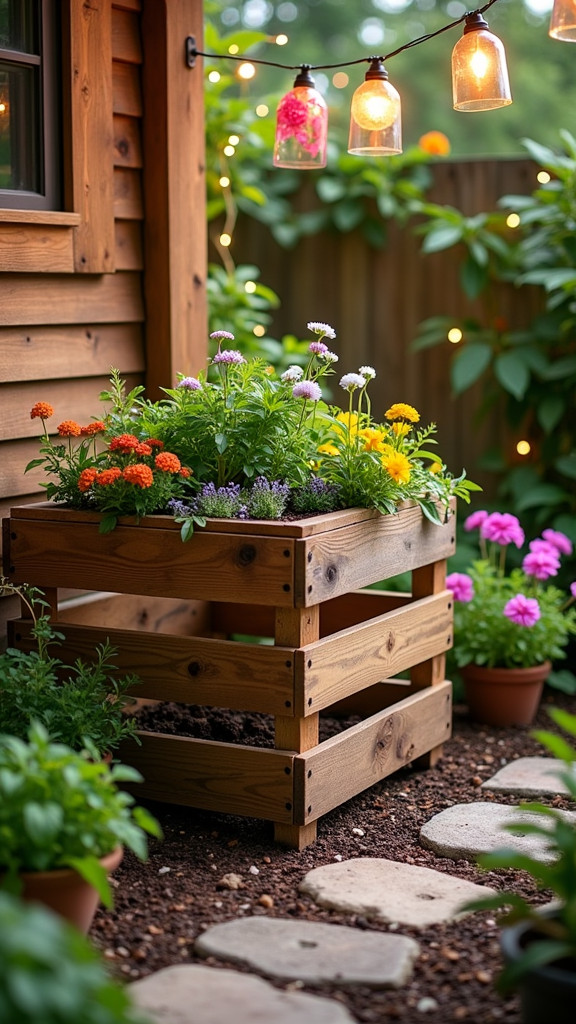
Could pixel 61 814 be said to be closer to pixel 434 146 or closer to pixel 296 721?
pixel 296 721

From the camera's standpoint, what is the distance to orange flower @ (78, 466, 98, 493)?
2.75 m

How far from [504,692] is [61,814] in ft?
7.39

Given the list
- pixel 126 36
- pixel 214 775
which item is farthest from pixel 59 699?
pixel 126 36

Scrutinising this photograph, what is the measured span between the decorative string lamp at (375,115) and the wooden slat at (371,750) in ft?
5.16

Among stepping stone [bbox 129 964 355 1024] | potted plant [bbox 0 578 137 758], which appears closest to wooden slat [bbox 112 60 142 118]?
potted plant [bbox 0 578 137 758]

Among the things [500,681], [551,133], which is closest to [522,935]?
[500,681]

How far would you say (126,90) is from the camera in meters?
3.53

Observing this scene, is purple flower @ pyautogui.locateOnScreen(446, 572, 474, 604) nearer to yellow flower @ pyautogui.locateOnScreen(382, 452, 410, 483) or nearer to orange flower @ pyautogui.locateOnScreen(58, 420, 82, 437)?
yellow flower @ pyautogui.locateOnScreen(382, 452, 410, 483)

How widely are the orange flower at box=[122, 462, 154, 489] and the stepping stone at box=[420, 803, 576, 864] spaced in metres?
1.09

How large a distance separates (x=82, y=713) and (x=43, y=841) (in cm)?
72

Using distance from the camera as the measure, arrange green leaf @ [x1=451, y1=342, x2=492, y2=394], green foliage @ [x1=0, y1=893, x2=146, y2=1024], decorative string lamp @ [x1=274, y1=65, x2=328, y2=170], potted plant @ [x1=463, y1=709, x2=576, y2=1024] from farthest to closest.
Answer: green leaf @ [x1=451, y1=342, x2=492, y2=394] < decorative string lamp @ [x1=274, y1=65, x2=328, y2=170] < potted plant @ [x1=463, y1=709, x2=576, y2=1024] < green foliage @ [x1=0, y1=893, x2=146, y2=1024]

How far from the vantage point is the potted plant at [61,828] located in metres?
1.94

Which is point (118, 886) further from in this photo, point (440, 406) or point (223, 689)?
point (440, 406)

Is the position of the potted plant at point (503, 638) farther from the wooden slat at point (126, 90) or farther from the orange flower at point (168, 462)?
the wooden slat at point (126, 90)
